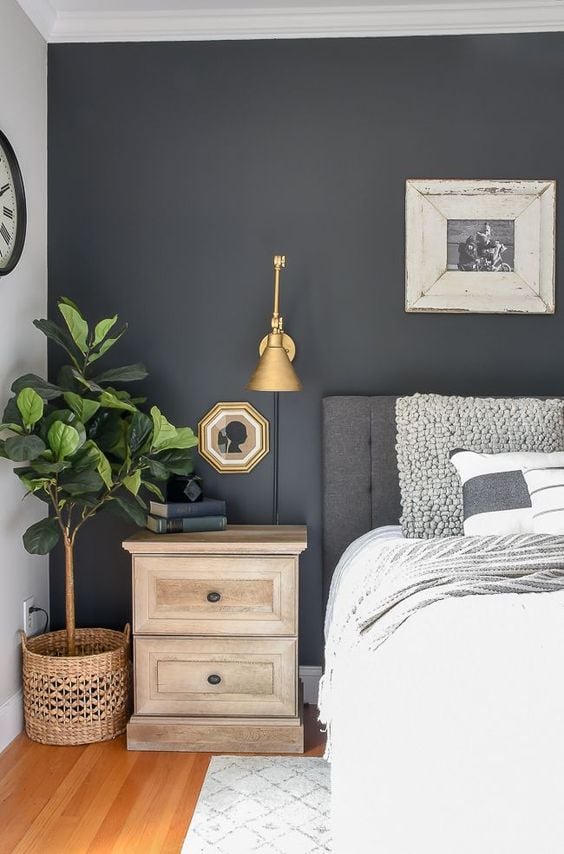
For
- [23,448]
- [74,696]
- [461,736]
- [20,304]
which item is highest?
[20,304]

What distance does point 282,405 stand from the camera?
314 centimetres

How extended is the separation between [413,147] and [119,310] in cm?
129

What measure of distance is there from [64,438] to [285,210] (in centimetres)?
125

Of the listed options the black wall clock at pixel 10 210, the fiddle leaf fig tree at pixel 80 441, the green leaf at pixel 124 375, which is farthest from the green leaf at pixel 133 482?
the black wall clock at pixel 10 210

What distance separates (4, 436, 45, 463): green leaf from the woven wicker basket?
73cm

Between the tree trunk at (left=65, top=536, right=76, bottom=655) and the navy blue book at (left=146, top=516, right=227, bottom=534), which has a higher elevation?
the navy blue book at (left=146, top=516, right=227, bottom=534)

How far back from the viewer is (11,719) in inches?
109

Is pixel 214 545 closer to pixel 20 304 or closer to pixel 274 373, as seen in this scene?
pixel 274 373

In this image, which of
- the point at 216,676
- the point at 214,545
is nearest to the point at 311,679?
the point at 216,676

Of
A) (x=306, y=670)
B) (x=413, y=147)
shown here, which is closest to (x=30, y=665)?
(x=306, y=670)


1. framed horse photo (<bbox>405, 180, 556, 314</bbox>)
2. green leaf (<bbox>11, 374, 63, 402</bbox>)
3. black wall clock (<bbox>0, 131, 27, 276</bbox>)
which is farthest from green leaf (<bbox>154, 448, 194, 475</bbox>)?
framed horse photo (<bbox>405, 180, 556, 314</bbox>)

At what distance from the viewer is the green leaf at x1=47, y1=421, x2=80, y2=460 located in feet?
8.37

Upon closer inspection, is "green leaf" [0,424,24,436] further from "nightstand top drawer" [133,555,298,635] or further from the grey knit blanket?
the grey knit blanket

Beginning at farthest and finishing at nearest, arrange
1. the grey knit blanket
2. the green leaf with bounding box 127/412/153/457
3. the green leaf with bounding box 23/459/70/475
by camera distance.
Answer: the green leaf with bounding box 127/412/153/457
the green leaf with bounding box 23/459/70/475
the grey knit blanket
